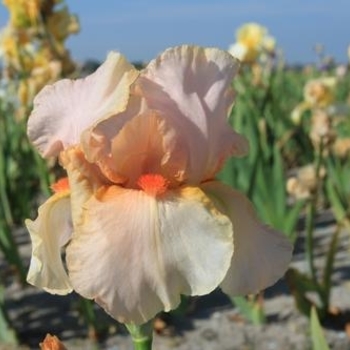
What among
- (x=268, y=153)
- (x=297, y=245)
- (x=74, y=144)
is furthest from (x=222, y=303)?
(x=74, y=144)

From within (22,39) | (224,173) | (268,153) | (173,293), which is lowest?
(268,153)

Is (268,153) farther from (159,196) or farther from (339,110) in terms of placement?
(159,196)

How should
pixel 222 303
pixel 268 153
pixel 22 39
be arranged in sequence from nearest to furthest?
pixel 222 303, pixel 22 39, pixel 268 153

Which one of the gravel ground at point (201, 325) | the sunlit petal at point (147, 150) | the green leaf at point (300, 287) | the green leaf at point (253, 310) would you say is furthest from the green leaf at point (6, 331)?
the sunlit petal at point (147, 150)

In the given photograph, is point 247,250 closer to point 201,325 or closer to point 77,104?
point 77,104

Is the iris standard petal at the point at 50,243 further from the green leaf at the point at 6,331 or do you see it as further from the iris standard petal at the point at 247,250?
the green leaf at the point at 6,331

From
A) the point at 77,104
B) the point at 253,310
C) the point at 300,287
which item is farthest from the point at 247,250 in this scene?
the point at 253,310

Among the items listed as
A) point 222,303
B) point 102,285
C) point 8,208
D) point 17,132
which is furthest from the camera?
point 17,132
